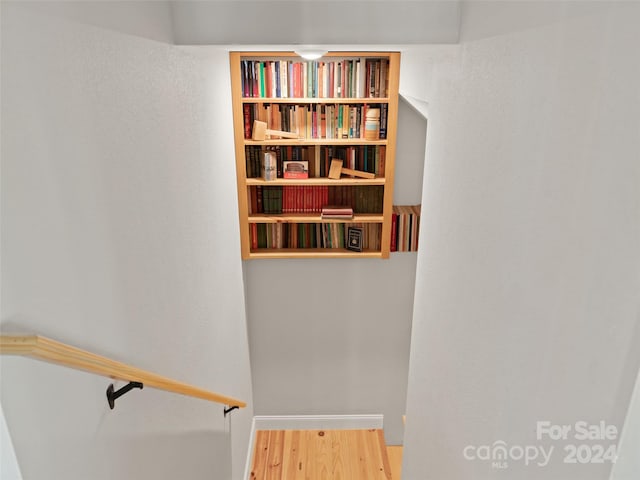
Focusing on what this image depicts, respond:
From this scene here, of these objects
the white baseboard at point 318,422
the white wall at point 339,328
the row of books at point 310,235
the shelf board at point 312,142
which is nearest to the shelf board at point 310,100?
the shelf board at point 312,142

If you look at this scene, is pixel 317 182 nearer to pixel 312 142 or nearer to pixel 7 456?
pixel 312 142

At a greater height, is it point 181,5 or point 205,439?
point 181,5

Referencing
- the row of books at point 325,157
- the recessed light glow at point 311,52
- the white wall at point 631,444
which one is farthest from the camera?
the row of books at point 325,157

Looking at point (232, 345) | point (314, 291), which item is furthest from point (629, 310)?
point (314, 291)

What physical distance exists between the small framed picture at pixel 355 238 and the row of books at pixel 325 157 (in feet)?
1.49

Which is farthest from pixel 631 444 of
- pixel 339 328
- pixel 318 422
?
pixel 318 422

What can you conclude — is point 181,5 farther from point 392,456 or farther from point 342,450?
point 392,456

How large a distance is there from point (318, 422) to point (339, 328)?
917mm

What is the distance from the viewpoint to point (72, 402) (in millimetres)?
1130

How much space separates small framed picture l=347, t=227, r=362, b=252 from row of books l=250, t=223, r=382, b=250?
0.02 m

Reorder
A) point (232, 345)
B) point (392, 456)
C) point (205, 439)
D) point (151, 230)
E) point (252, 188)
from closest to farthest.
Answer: point (151, 230)
point (205, 439)
point (232, 345)
point (252, 188)
point (392, 456)

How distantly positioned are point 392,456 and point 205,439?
246 cm

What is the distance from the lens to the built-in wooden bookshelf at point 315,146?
3428 millimetres

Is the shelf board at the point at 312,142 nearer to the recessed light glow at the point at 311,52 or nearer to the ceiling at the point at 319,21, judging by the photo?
the recessed light glow at the point at 311,52
